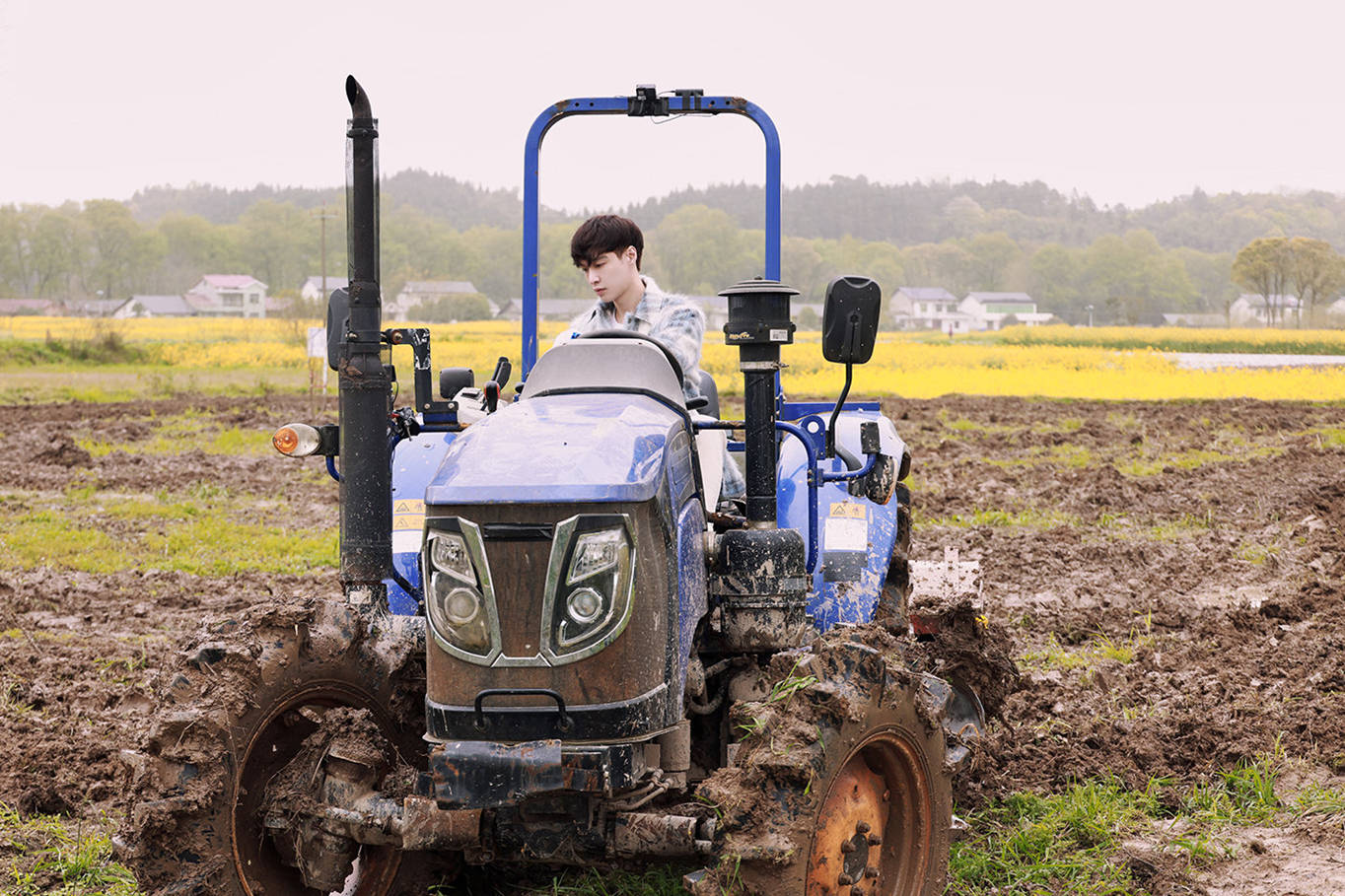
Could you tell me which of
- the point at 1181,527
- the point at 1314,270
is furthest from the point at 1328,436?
the point at 1314,270

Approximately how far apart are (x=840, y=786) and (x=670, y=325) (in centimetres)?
172

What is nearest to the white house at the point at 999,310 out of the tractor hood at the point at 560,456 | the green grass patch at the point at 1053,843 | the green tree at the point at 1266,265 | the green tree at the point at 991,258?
the green tree at the point at 991,258

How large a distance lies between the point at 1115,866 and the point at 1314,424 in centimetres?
1826

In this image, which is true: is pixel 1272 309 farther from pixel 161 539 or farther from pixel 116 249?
pixel 116 249

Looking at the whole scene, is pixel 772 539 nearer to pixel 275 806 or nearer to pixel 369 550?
pixel 369 550

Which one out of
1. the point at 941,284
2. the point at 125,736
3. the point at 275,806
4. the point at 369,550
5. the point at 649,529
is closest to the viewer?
the point at 649,529

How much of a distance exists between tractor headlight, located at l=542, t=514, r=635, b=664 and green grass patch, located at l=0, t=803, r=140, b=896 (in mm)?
1965

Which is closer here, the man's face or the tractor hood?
the tractor hood

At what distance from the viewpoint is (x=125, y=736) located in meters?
5.84

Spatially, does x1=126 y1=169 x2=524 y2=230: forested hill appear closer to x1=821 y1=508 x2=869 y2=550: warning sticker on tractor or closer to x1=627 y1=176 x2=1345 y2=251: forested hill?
x1=627 y1=176 x2=1345 y2=251: forested hill

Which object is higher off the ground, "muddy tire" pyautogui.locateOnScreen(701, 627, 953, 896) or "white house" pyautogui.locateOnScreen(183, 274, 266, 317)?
"white house" pyautogui.locateOnScreen(183, 274, 266, 317)

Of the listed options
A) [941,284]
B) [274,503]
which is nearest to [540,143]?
[274,503]

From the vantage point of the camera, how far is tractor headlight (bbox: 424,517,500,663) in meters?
3.35

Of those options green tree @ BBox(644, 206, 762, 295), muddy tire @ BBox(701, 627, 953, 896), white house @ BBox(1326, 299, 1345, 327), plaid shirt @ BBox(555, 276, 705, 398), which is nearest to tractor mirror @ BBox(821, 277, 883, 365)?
plaid shirt @ BBox(555, 276, 705, 398)
